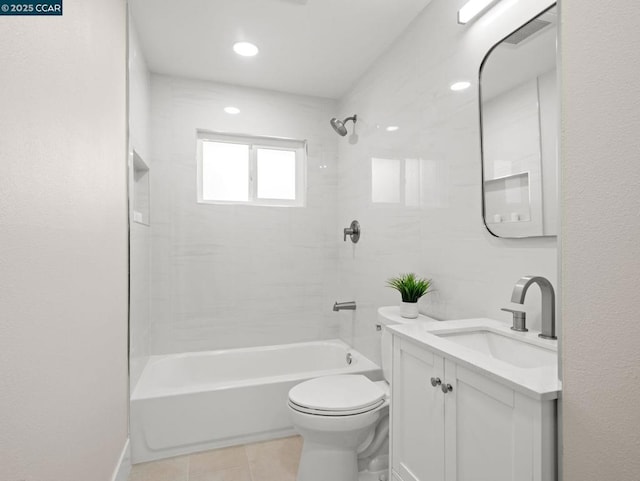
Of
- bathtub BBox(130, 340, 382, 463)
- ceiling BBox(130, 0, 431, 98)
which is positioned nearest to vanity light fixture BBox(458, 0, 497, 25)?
ceiling BBox(130, 0, 431, 98)

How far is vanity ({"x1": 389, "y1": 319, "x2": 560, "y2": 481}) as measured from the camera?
0.80m

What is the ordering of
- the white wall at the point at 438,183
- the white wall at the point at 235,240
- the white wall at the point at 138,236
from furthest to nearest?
the white wall at the point at 235,240 → the white wall at the point at 138,236 → the white wall at the point at 438,183

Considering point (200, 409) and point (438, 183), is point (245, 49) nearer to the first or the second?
point (438, 183)

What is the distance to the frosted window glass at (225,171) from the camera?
9.93 ft

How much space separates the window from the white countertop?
81.2 inches

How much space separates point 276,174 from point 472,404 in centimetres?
260

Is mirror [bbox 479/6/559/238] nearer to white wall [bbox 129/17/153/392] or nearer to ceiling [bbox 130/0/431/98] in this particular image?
ceiling [bbox 130/0/431/98]

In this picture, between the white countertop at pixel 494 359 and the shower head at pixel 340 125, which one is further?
the shower head at pixel 340 125

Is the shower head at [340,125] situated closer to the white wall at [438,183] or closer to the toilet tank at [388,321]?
the white wall at [438,183]

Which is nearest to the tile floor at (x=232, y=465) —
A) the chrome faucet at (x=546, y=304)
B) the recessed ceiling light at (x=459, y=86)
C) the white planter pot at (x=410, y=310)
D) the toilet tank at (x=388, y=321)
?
the toilet tank at (x=388, y=321)

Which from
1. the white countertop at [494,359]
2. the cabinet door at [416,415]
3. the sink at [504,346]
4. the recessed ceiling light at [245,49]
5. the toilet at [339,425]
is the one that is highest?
the recessed ceiling light at [245,49]

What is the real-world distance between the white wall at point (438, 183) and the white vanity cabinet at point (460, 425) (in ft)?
1.70

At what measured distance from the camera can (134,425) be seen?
2.02m

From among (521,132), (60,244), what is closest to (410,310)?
(521,132)
